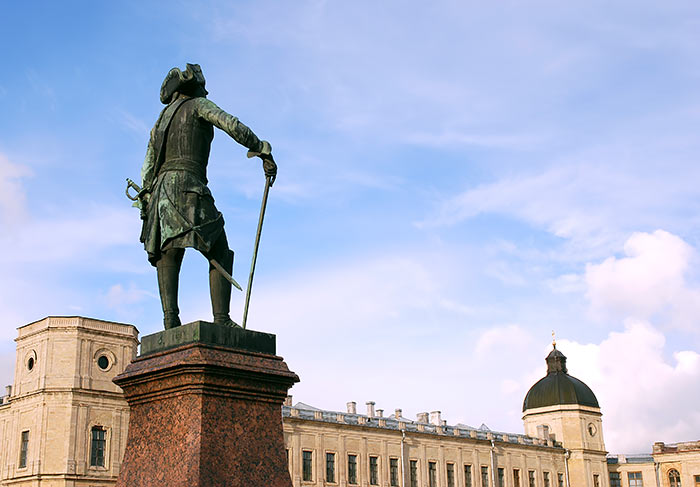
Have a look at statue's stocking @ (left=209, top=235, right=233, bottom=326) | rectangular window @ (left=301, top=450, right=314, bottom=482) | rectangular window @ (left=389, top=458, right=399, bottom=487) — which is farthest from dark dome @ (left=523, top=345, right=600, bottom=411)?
statue's stocking @ (left=209, top=235, right=233, bottom=326)

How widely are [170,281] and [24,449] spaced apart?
137ft

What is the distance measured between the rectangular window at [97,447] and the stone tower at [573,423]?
1344 inches

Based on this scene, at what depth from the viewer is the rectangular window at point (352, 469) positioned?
2085 inches

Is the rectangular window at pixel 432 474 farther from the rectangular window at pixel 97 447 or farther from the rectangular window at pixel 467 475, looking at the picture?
the rectangular window at pixel 97 447

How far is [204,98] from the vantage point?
7609mm

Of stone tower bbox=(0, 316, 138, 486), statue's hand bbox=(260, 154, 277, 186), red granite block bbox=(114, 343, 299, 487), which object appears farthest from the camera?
stone tower bbox=(0, 316, 138, 486)

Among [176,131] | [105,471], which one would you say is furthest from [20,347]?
[176,131]

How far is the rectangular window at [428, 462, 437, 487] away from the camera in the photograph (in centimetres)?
5706

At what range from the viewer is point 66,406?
43.9 metres

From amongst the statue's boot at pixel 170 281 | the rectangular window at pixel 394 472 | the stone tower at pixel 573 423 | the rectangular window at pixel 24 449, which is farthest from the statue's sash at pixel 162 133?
the stone tower at pixel 573 423

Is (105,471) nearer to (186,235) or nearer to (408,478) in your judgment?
(408,478)

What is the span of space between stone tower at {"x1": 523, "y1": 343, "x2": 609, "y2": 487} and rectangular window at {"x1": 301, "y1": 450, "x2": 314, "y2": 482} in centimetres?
2212

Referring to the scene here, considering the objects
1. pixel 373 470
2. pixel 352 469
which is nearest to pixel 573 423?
pixel 373 470

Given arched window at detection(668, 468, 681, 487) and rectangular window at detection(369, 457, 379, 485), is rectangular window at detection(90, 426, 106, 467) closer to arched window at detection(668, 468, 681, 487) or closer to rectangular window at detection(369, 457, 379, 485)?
rectangular window at detection(369, 457, 379, 485)
